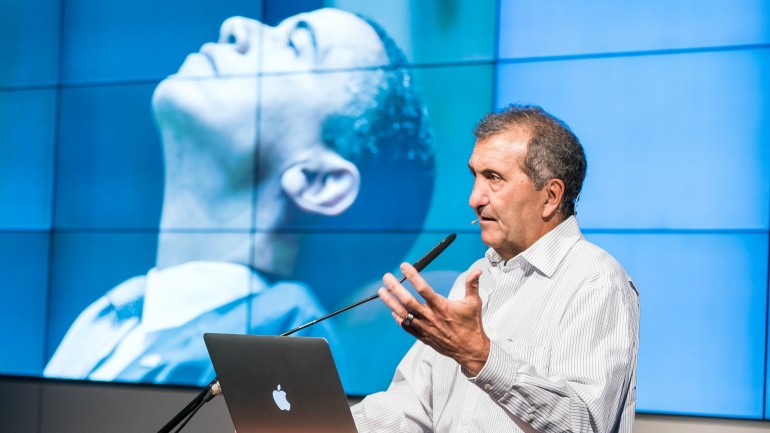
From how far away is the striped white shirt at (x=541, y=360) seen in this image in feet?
5.07

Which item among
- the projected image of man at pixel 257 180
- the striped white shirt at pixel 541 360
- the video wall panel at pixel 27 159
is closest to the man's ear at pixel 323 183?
the projected image of man at pixel 257 180

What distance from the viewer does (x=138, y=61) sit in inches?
155

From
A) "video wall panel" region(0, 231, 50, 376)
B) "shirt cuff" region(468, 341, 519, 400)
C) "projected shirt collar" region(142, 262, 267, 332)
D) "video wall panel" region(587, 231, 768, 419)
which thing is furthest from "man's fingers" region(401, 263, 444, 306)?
"video wall panel" region(0, 231, 50, 376)

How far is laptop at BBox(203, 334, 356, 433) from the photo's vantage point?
Answer: 1.54 m

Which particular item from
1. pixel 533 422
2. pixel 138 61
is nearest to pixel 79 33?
pixel 138 61

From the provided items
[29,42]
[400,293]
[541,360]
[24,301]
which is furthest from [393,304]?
[29,42]

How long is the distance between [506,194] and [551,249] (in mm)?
164

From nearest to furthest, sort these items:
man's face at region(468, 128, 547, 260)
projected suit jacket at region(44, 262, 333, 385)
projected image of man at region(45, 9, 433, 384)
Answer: man's face at region(468, 128, 547, 260) → projected image of man at region(45, 9, 433, 384) → projected suit jacket at region(44, 262, 333, 385)

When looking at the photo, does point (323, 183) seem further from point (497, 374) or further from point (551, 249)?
point (497, 374)

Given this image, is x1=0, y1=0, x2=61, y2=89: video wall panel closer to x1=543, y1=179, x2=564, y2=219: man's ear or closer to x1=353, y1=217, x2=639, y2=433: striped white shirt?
x1=353, y1=217, x2=639, y2=433: striped white shirt

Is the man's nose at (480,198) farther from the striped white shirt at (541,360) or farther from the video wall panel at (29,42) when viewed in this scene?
the video wall panel at (29,42)

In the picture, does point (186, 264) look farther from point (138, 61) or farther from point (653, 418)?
point (653, 418)

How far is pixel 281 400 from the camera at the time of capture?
63.2 inches

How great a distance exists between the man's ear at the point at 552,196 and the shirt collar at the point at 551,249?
0.15 ft
